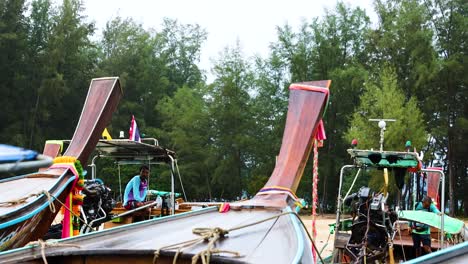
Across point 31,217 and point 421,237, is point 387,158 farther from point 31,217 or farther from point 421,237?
point 31,217

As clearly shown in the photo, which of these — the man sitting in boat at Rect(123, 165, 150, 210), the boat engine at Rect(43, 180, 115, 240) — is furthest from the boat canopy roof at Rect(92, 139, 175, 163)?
the boat engine at Rect(43, 180, 115, 240)

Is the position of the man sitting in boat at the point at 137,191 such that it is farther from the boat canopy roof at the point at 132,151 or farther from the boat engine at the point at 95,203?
the boat engine at the point at 95,203

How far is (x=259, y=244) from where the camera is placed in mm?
3361

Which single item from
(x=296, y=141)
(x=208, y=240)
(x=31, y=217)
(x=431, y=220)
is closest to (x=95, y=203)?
(x=31, y=217)

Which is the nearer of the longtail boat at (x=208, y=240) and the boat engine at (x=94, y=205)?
the longtail boat at (x=208, y=240)

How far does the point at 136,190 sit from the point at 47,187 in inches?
117

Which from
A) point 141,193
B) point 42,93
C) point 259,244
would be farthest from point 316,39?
point 259,244

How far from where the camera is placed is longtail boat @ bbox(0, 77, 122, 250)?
4938 mm

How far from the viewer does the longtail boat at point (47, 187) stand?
4938 millimetres

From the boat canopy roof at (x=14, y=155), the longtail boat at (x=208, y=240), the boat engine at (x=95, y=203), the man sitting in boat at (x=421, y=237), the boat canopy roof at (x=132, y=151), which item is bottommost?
the man sitting in boat at (x=421, y=237)

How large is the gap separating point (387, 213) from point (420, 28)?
21.5 m

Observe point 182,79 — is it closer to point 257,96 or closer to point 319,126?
point 257,96

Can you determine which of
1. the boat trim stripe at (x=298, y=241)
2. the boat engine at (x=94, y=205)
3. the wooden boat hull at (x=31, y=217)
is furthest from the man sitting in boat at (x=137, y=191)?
the boat trim stripe at (x=298, y=241)

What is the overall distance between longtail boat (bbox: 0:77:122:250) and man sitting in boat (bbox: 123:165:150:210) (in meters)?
1.85
